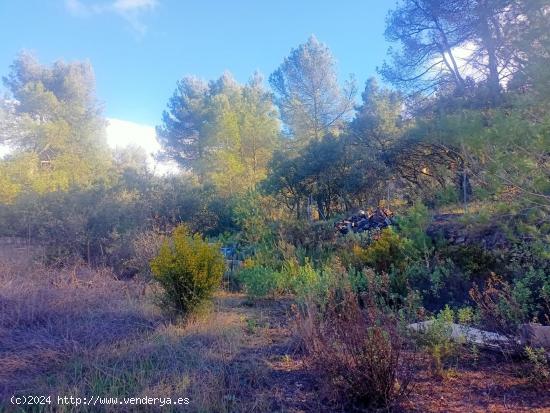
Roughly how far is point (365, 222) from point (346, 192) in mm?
3102

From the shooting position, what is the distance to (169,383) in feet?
9.71

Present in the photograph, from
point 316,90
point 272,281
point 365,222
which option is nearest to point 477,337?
point 272,281

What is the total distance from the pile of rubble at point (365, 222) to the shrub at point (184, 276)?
5.03 meters

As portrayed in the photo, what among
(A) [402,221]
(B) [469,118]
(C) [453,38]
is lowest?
(A) [402,221]

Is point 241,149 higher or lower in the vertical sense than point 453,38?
lower

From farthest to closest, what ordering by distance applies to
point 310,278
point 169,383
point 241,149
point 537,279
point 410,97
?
point 241,149
point 410,97
point 310,278
point 537,279
point 169,383

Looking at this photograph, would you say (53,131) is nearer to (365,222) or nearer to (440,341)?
(365,222)

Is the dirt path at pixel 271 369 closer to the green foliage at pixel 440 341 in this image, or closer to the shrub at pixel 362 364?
the shrub at pixel 362 364

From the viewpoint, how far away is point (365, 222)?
9.75 metres

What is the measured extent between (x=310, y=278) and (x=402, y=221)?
2221mm

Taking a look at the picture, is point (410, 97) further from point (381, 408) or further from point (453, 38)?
point (381, 408)

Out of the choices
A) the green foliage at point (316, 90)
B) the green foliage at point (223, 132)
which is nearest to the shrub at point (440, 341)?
the green foliage at point (223, 132)

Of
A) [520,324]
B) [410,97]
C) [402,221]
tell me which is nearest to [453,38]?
[410,97]

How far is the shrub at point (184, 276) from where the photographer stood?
448 cm
